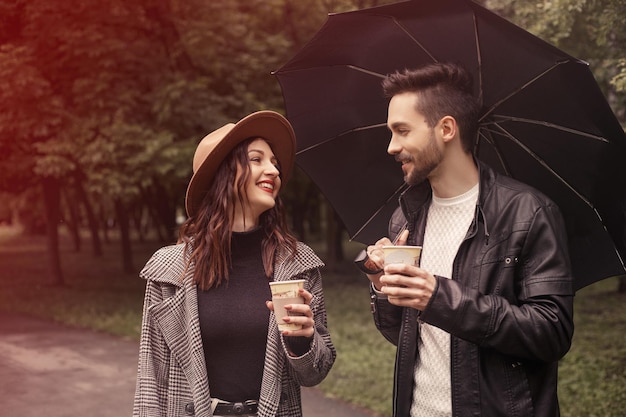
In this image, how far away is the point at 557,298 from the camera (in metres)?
2.64

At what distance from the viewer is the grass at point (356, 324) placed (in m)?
7.91

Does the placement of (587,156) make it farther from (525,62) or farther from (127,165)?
(127,165)

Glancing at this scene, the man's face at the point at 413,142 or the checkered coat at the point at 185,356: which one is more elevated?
the man's face at the point at 413,142

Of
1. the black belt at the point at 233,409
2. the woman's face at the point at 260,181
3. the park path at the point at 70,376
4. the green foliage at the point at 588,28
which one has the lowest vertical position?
the park path at the point at 70,376

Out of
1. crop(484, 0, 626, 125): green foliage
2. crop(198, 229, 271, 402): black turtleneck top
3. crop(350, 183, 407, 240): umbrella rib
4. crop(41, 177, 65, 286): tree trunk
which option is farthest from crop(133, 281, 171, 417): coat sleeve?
crop(41, 177, 65, 286): tree trunk

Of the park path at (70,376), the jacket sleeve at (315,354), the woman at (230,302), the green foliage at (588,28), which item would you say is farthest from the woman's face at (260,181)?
the park path at (70,376)

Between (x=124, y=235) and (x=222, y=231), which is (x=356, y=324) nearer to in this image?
(x=222, y=231)

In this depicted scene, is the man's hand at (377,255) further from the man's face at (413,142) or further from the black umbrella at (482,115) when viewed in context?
the black umbrella at (482,115)

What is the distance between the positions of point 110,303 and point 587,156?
1364cm

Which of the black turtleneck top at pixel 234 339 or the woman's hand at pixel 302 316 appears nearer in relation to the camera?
the woman's hand at pixel 302 316

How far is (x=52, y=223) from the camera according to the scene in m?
18.7

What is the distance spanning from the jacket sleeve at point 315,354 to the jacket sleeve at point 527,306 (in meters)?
0.64

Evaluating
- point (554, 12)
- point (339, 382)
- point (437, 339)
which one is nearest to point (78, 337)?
point (339, 382)

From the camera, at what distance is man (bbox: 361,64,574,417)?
8.44 feet
